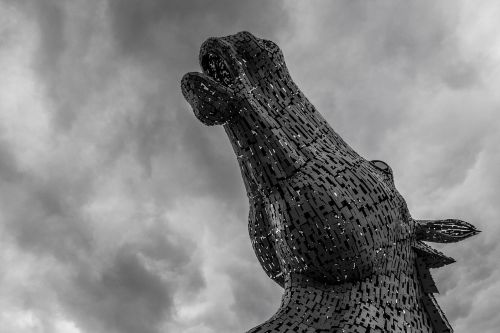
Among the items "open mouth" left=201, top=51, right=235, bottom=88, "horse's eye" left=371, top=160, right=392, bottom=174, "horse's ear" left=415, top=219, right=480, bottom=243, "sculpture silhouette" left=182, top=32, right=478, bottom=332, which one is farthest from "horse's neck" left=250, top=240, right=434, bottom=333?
"open mouth" left=201, top=51, right=235, bottom=88

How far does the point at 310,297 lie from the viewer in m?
2.56

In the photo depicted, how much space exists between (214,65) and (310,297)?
1408mm

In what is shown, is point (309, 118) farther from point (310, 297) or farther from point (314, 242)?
point (310, 297)

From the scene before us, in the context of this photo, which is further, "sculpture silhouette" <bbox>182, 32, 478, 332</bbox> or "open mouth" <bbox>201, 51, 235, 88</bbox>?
"open mouth" <bbox>201, 51, 235, 88</bbox>

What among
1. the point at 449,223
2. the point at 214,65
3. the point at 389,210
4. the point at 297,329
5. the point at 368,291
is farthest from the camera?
the point at 449,223

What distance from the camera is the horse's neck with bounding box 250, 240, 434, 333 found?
2367 mm

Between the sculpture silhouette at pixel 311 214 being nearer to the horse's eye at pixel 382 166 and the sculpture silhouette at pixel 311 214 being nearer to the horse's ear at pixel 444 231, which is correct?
the horse's ear at pixel 444 231

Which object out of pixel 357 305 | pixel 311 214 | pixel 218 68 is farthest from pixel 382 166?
pixel 218 68

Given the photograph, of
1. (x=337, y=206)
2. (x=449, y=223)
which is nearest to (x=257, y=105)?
(x=337, y=206)

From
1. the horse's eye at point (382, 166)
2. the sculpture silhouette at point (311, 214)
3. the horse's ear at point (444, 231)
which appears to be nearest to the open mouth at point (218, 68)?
the sculpture silhouette at point (311, 214)

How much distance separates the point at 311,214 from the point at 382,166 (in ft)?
3.08

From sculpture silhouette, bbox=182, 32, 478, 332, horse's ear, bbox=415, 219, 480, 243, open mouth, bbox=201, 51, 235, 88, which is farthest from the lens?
horse's ear, bbox=415, 219, 480, 243

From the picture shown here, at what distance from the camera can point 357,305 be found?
2453 mm

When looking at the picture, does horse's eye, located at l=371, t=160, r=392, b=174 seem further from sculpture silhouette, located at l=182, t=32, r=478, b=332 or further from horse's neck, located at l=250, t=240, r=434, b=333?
horse's neck, located at l=250, t=240, r=434, b=333
